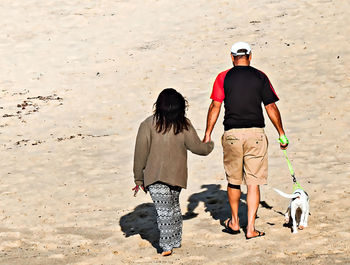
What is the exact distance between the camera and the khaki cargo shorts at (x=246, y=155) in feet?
23.4

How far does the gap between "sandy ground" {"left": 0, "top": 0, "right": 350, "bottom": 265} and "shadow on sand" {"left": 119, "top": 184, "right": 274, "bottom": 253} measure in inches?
1.2

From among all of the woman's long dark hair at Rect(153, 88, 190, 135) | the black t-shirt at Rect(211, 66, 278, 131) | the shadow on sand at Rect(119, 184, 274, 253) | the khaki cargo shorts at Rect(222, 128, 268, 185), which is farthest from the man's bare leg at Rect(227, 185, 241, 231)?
the woman's long dark hair at Rect(153, 88, 190, 135)

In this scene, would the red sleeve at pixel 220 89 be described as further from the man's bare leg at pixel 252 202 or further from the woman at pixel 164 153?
the man's bare leg at pixel 252 202

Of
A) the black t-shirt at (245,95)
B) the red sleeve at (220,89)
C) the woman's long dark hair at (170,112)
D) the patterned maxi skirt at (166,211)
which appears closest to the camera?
the woman's long dark hair at (170,112)

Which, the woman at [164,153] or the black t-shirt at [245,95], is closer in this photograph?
the woman at [164,153]

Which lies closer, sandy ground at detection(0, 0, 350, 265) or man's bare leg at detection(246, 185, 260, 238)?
man's bare leg at detection(246, 185, 260, 238)

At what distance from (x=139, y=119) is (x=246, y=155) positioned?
318 inches

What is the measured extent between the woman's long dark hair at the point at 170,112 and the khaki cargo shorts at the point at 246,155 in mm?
619

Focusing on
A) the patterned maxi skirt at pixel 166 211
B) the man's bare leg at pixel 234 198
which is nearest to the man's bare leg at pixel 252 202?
the man's bare leg at pixel 234 198

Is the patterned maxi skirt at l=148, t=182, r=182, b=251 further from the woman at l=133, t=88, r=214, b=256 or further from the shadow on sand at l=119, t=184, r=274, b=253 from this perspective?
the shadow on sand at l=119, t=184, r=274, b=253

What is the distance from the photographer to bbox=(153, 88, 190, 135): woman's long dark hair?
675cm

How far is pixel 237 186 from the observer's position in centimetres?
739

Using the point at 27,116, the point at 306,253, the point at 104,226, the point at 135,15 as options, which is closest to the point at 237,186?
the point at 306,253

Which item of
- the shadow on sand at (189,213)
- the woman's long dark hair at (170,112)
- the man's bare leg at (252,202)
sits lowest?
the shadow on sand at (189,213)
